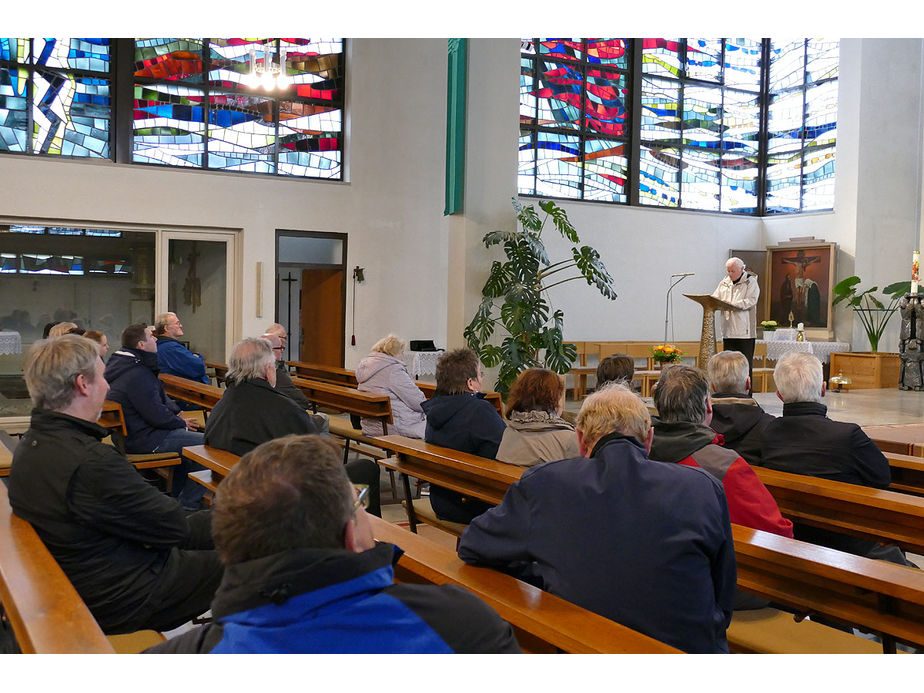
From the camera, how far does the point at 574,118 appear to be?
44.5 feet

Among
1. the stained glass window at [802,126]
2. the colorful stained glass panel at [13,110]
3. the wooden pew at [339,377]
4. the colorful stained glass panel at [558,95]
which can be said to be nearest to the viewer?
the wooden pew at [339,377]

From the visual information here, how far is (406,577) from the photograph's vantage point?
7.49ft

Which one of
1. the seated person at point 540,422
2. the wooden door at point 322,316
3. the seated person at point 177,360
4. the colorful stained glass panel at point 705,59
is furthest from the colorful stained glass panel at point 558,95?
the seated person at point 540,422

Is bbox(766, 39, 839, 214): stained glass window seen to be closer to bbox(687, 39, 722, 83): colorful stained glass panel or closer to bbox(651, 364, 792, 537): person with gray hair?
bbox(687, 39, 722, 83): colorful stained glass panel

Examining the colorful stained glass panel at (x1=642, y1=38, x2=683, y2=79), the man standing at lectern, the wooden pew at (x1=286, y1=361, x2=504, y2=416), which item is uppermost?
the colorful stained glass panel at (x1=642, y1=38, x2=683, y2=79)

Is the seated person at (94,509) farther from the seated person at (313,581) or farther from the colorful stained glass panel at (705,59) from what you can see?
the colorful stained glass panel at (705,59)

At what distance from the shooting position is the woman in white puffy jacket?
585cm

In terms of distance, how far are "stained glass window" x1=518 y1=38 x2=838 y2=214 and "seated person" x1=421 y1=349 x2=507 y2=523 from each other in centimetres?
943

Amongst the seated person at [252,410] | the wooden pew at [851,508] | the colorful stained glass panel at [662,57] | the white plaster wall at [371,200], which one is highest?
the colorful stained glass panel at [662,57]

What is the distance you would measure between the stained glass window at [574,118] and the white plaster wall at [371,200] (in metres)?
2.10

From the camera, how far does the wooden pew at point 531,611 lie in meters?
1.73

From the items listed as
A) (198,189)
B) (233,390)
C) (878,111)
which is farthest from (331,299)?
(878,111)

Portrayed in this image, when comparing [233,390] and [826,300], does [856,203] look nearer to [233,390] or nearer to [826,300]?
[826,300]

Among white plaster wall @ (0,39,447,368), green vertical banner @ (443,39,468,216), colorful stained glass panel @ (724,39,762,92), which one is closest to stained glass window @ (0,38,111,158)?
white plaster wall @ (0,39,447,368)
